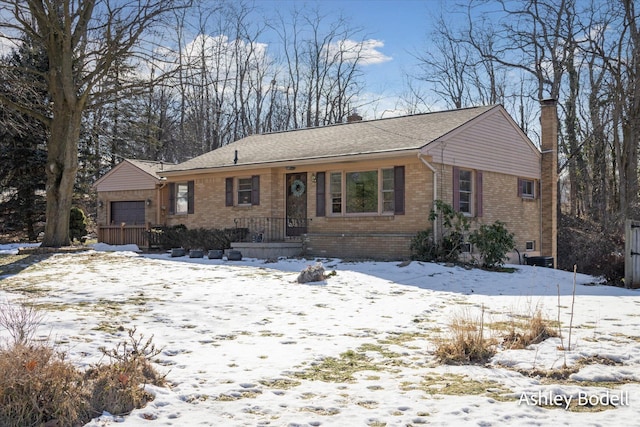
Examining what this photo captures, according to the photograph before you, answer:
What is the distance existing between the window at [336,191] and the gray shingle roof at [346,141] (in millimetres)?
829

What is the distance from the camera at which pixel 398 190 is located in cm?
1666

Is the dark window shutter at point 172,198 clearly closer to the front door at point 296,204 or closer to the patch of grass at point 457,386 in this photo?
the front door at point 296,204

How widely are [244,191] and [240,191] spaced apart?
21cm

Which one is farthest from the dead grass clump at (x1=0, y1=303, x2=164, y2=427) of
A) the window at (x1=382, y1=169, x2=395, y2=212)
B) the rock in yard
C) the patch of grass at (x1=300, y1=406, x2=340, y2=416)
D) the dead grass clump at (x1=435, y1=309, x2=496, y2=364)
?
the window at (x1=382, y1=169, x2=395, y2=212)

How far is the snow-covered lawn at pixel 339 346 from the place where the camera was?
14.0 feet

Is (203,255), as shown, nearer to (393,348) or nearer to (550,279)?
(550,279)

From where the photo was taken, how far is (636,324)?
757 cm

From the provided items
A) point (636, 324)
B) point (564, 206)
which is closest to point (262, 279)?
point (636, 324)

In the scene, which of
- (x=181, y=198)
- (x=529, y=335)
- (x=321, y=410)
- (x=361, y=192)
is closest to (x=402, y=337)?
(x=529, y=335)

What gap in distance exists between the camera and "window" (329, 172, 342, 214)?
1817cm

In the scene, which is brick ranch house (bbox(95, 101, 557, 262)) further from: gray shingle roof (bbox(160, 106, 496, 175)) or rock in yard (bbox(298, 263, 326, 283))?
rock in yard (bbox(298, 263, 326, 283))

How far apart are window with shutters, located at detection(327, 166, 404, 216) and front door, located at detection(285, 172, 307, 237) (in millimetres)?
1250

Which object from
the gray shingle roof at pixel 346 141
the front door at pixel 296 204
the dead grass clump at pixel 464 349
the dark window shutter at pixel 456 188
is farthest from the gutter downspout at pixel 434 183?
the dead grass clump at pixel 464 349

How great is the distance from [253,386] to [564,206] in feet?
133
